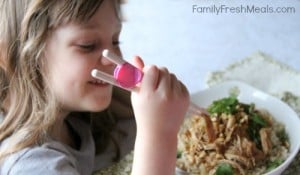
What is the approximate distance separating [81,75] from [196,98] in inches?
8.7

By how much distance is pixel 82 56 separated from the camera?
0.50m

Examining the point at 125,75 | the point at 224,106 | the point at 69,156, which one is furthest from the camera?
the point at 224,106

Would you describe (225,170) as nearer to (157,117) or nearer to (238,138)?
(238,138)

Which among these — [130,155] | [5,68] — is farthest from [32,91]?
[130,155]

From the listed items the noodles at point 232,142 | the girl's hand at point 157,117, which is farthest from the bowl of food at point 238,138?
the girl's hand at point 157,117

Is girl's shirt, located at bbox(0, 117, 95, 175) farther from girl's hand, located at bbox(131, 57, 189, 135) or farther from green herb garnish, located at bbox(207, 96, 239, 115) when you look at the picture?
green herb garnish, located at bbox(207, 96, 239, 115)

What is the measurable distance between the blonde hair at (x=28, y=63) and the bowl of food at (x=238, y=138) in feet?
0.59

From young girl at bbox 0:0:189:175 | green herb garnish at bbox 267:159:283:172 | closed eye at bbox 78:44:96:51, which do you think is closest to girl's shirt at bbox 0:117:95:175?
young girl at bbox 0:0:189:175

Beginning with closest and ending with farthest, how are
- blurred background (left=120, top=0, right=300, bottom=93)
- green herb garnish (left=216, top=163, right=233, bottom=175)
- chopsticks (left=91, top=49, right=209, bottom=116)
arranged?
1. chopsticks (left=91, top=49, right=209, bottom=116)
2. green herb garnish (left=216, top=163, right=233, bottom=175)
3. blurred background (left=120, top=0, right=300, bottom=93)

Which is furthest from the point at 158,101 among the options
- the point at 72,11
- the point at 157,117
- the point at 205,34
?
the point at 205,34

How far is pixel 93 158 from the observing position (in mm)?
608

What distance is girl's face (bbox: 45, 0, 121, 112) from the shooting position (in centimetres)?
50

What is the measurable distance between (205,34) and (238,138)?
0.16 meters

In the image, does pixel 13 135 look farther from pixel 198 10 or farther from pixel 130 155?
pixel 198 10
